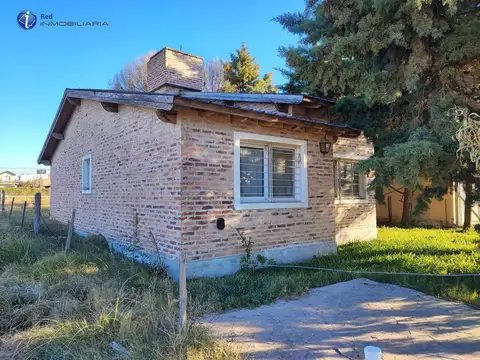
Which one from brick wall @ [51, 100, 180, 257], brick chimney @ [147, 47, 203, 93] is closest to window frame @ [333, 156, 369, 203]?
brick chimney @ [147, 47, 203, 93]

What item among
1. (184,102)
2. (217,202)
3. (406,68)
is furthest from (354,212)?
(184,102)

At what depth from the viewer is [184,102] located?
5.67 meters

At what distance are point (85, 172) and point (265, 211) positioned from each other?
6.71 m

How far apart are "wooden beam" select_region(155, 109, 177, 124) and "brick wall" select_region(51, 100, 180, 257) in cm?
16

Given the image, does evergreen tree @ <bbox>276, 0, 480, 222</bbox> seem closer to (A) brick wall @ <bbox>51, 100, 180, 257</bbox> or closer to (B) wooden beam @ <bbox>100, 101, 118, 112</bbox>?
(A) brick wall @ <bbox>51, 100, 180, 257</bbox>

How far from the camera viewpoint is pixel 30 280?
17.1ft

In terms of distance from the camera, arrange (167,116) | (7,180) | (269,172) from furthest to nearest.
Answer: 1. (7,180)
2. (269,172)
3. (167,116)

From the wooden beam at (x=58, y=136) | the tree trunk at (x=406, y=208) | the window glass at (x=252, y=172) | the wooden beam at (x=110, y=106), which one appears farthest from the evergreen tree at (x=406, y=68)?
the wooden beam at (x=58, y=136)

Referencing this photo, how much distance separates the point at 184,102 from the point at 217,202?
2.00 meters

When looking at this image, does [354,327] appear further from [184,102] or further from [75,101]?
[75,101]

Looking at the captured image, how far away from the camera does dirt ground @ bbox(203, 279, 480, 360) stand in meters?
3.52

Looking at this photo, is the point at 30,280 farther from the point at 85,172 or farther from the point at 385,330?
the point at 85,172

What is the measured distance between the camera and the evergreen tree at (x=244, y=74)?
82.4 feet

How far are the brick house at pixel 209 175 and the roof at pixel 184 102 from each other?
29 mm
